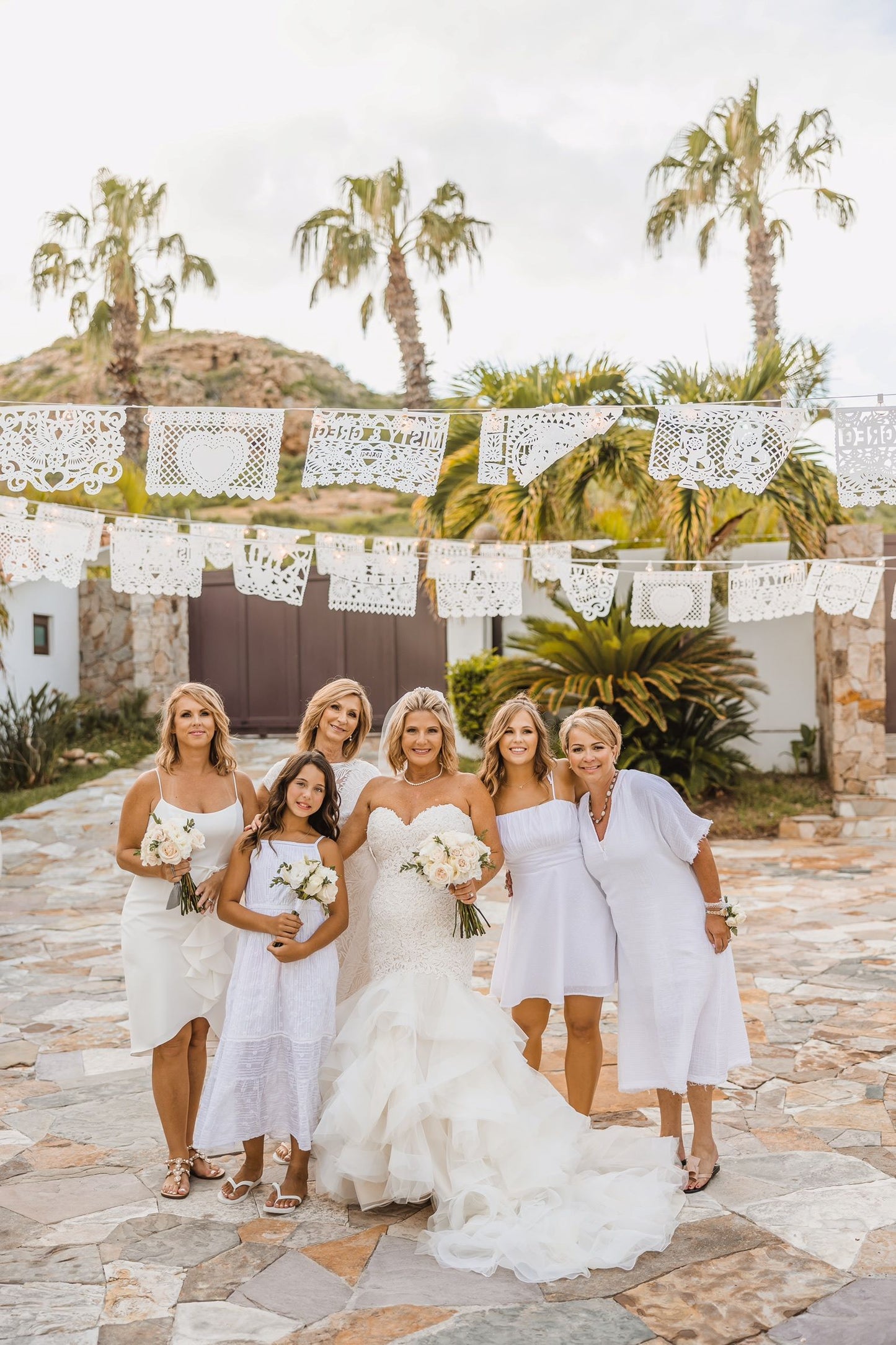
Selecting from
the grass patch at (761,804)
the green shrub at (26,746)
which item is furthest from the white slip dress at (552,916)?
the green shrub at (26,746)

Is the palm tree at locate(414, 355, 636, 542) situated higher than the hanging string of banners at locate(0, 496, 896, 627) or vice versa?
the palm tree at locate(414, 355, 636, 542)

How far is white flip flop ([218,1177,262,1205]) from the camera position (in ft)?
11.7

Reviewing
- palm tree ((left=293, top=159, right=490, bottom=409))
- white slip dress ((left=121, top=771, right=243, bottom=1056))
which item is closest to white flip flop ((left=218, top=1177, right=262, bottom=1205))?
white slip dress ((left=121, top=771, right=243, bottom=1056))

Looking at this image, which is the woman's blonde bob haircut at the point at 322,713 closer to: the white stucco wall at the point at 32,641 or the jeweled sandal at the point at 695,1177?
the jeweled sandal at the point at 695,1177

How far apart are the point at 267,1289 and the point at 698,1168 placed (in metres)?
1.46

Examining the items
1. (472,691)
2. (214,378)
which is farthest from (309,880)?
(214,378)

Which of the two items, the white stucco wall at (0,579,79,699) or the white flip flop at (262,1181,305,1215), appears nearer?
the white flip flop at (262,1181,305,1215)

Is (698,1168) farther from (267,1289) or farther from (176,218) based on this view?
(176,218)

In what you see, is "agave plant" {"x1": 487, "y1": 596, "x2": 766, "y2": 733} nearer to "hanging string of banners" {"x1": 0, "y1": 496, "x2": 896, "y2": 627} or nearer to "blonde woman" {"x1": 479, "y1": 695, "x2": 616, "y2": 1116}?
"hanging string of banners" {"x1": 0, "y1": 496, "x2": 896, "y2": 627}

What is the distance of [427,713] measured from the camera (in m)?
3.81

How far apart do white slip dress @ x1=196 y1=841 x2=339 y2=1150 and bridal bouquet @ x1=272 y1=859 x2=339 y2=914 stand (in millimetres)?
72

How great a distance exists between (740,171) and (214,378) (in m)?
28.3

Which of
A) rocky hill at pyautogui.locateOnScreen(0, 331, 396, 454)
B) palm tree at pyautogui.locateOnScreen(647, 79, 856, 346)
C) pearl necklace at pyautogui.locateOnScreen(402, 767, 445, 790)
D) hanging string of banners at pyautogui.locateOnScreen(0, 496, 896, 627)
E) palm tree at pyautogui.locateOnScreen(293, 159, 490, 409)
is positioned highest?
rocky hill at pyautogui.locateOnScreen(0, 331, 396, 454)

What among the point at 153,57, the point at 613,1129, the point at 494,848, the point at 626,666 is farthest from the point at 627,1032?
the point at 153,57
